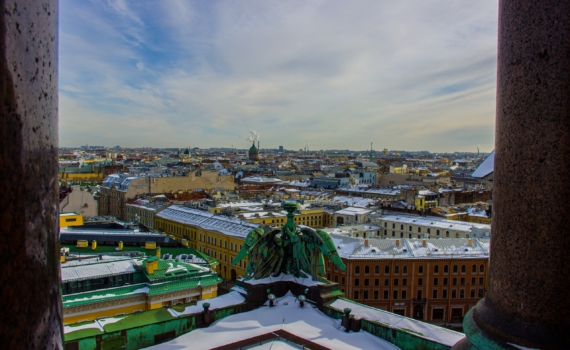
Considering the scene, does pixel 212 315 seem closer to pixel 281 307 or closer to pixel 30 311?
pixel 281 307

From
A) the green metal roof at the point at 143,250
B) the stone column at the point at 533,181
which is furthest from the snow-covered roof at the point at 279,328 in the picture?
the green metal roof at the point at 143,250

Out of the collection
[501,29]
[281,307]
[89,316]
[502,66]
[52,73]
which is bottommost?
[89,316]

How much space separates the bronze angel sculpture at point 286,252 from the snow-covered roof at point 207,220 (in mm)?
28472

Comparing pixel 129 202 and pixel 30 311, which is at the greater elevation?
pixel 30 311

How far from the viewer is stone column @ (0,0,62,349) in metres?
1.90

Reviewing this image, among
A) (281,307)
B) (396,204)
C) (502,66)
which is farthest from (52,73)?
(396,204)

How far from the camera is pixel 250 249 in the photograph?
38.5 feet

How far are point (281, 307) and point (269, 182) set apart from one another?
9613cm

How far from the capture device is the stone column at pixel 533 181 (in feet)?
12.2

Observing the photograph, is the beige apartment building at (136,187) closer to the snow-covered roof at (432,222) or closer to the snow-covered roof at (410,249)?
the snow-covered roof at (432,222)

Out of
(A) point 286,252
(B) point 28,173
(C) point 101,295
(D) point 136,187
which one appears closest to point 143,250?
(C) point 101,295

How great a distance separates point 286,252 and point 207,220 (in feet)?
118

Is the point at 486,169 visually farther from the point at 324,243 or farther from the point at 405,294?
the point at 405,294

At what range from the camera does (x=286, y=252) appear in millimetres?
12289
